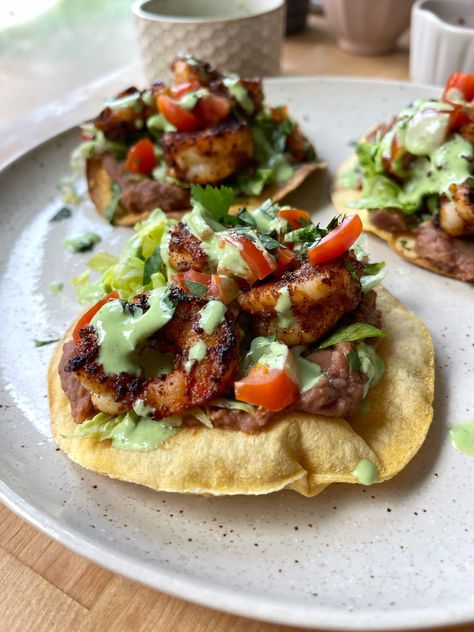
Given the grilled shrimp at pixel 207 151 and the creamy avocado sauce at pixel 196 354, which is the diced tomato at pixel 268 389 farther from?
the grilled shrimp at pixel 207 151

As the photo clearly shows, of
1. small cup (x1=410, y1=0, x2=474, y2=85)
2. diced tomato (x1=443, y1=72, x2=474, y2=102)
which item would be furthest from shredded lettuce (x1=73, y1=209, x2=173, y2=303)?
small cup (x1=410, y1=0, x2=474, y2=85)

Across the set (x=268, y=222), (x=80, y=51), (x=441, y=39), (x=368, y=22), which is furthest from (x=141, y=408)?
(x=80, y=51)

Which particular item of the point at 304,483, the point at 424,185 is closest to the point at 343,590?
the point at 304,483

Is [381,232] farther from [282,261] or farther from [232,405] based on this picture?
[232,405]

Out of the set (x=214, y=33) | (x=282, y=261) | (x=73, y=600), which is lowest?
(x=73, y=600)

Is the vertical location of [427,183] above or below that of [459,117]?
below

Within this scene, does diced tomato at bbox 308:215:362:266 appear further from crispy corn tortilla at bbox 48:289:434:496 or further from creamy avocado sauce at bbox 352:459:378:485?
creamy avocado sauce at bbox 352:459:378:485

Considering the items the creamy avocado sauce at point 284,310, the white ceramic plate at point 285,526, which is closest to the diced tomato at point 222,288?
the creamy avocado sauce at point 284,310
